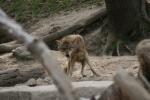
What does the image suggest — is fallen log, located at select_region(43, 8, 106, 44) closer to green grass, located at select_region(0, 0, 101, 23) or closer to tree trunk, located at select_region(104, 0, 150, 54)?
tree trunk, located at select_region(104, 0, 150, 54)

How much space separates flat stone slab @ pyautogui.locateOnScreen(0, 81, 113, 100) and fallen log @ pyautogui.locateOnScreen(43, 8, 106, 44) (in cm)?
424

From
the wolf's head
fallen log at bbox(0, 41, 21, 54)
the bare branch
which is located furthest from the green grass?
the bare branch

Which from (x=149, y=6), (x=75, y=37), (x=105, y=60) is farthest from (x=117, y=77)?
(x=149, y=6)

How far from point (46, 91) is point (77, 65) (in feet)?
8.60

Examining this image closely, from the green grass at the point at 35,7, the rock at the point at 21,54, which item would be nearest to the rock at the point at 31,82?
the rock at the point at 21,54

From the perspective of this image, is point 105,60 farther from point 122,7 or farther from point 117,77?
point 117,77

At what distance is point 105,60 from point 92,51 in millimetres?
1407

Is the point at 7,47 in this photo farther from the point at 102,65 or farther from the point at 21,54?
the point at 102,65

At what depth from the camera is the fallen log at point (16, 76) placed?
29.9 ft

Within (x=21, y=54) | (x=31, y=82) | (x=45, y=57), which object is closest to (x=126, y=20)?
(x=21, y=54)

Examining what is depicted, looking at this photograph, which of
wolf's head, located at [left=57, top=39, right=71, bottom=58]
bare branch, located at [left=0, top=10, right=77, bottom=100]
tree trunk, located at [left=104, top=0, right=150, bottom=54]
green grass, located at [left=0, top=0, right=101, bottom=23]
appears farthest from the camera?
green grass, located at [left=0, top=0, right=101, bottom=23]

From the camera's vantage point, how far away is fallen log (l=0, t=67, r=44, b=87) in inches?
359

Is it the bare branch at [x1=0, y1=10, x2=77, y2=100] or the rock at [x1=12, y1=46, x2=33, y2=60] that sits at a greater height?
the bare branch at [x1=0, y1=10, x2=77, y2=100]

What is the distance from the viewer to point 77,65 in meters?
10.1
